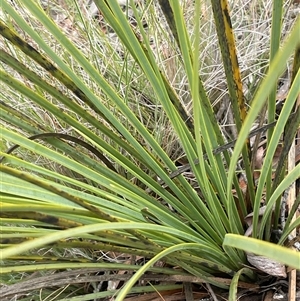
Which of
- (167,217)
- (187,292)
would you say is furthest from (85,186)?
(187,292)

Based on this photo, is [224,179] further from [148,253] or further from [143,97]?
[143,97]

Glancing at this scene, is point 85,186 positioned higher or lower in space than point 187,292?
higher

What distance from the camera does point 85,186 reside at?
0.52m

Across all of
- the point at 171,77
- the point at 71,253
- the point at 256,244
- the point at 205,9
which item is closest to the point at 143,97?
the point at 171,77

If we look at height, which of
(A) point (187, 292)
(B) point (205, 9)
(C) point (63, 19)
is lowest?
(A) point (187, 292)

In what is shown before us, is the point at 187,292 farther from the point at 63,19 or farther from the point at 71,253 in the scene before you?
the point at 63,19

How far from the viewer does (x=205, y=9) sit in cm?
87

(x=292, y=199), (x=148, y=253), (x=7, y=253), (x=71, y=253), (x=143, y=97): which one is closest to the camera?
(x=7, y=253)

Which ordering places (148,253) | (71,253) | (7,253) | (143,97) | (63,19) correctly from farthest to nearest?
(63,19) < (143,97) < (71,253) < (148,253) < (7,253)

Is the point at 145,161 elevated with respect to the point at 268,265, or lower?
elevated

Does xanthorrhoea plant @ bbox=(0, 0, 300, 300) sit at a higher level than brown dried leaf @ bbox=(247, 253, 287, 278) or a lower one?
higher

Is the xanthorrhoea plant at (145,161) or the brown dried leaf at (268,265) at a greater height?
the xanthorrhoea plant at (145,161)

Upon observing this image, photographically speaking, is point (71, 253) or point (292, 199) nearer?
point (292, 199)

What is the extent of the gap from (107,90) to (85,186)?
13cm
